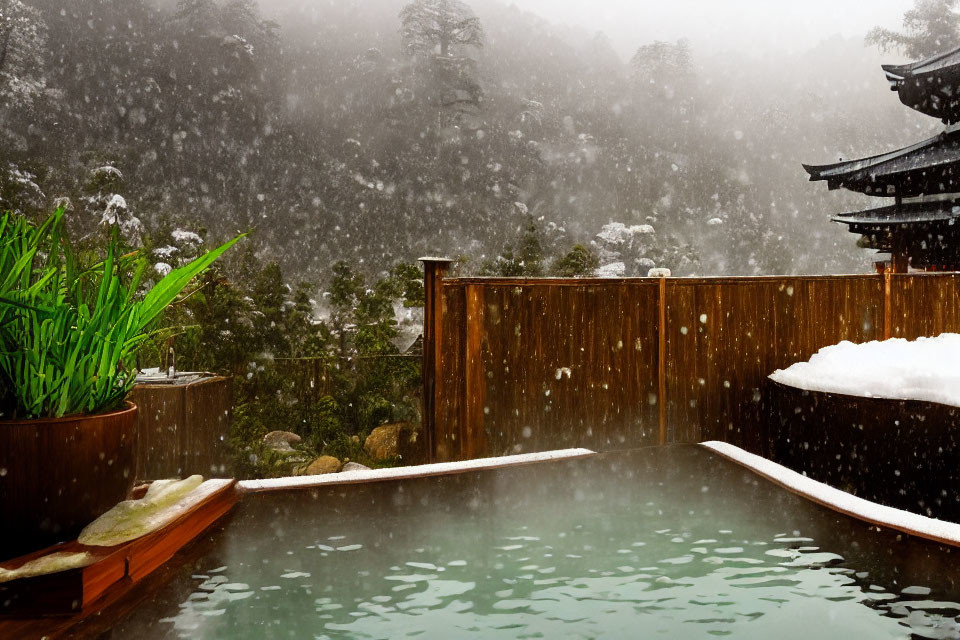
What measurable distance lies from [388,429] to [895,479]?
6.03 meters

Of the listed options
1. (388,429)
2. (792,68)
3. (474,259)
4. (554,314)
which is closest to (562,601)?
(554,314)

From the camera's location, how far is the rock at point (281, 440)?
342 inches

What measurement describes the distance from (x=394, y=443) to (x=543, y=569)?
693 centimetres

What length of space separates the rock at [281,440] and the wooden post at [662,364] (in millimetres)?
5062

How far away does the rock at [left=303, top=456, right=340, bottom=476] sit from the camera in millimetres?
7996

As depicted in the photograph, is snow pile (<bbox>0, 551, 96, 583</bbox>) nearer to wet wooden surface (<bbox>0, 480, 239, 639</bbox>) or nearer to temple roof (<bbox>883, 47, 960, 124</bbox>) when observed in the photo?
wet wooden surface (<bbox>0, 480, 239, 639</bbox>)

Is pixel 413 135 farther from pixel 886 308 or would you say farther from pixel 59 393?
pixel 59 393

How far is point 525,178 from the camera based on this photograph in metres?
39.7

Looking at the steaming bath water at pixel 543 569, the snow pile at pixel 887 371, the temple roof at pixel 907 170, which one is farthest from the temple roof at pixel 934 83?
the steaming bath water at pixel 543 569

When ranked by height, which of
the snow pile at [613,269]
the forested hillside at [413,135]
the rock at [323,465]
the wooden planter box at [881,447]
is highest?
the forested hillside at [413,135]

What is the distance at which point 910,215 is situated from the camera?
10625mm

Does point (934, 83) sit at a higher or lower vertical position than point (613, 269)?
higher

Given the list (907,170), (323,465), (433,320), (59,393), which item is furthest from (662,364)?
(907,170)

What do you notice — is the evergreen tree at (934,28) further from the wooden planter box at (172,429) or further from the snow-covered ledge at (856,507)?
the wooden planter box at (172,429)
